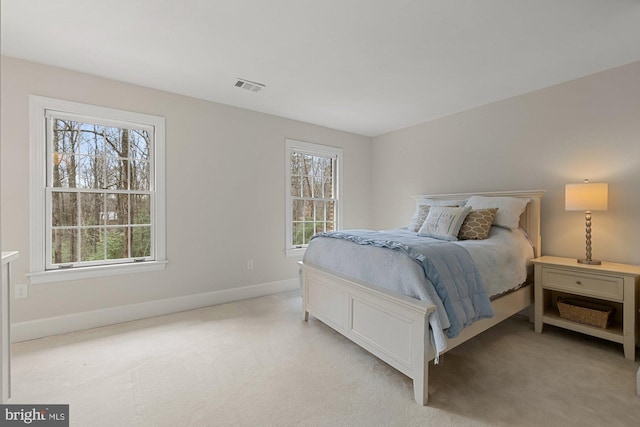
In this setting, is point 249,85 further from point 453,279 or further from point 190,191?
point 453,279

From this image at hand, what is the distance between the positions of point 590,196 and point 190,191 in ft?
12.3

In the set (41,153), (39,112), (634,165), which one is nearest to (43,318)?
(41,153)

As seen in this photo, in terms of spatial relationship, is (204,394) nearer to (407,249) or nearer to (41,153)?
(407,249)

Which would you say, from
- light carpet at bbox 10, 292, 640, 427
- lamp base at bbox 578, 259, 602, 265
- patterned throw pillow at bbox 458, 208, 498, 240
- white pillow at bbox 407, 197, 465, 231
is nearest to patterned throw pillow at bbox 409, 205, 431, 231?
white pillow at bbox 407, 197, 465, 231

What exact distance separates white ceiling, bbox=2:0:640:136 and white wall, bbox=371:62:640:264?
212mm

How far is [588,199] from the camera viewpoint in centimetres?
234

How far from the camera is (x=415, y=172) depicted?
4086 mm

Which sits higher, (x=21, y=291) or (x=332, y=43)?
(x=332, y=43)

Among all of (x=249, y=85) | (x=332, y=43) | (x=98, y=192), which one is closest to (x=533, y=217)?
(x=332, y=43)

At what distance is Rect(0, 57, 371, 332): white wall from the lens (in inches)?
92.8

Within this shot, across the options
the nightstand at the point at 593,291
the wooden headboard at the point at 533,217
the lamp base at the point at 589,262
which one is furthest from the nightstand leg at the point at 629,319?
the wooden headboard at the point at 533,217

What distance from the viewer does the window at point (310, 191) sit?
3861 millimetres

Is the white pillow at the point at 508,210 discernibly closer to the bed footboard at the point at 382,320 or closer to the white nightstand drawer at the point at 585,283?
the white nightstand drawer at the point at 585,283

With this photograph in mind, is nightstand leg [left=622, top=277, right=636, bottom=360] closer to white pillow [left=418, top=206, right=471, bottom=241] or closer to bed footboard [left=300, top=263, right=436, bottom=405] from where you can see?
white pillow [left=418, top=206, right=471, bottom=241]
